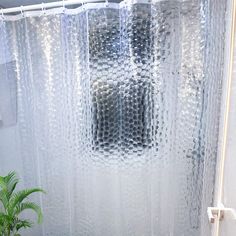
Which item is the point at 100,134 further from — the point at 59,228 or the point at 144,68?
the point at 59,228

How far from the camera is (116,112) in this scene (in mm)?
1507

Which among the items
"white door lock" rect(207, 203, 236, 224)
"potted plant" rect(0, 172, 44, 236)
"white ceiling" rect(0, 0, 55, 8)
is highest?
"white ceiling" rect(0, 0, 55, 8)

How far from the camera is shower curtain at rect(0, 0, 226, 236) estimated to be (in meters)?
1.35

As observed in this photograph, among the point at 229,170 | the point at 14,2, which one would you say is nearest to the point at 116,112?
the point at 229,170

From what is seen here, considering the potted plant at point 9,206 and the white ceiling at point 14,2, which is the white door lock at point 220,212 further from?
the white ceiling at point 14,2

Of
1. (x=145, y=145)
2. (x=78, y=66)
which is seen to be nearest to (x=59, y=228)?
(x=145, y=145)

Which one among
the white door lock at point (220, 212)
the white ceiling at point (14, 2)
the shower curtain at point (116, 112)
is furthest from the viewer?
the white ceiling at point (14, 2)

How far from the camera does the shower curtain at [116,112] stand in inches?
53.2

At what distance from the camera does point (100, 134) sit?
1554 millimetres

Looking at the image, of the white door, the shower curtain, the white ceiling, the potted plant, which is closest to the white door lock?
the white door

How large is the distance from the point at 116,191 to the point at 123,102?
24.6 inches

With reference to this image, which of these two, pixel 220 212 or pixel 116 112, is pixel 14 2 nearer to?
pixel 116 112

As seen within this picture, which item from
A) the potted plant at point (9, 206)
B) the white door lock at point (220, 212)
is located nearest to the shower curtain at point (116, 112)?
the potted plant at point (9, 206)

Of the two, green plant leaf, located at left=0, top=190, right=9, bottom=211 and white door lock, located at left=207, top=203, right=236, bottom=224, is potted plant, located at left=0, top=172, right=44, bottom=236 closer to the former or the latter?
green plant leaf, located at left=0, top=190, right=9, bottom=211
